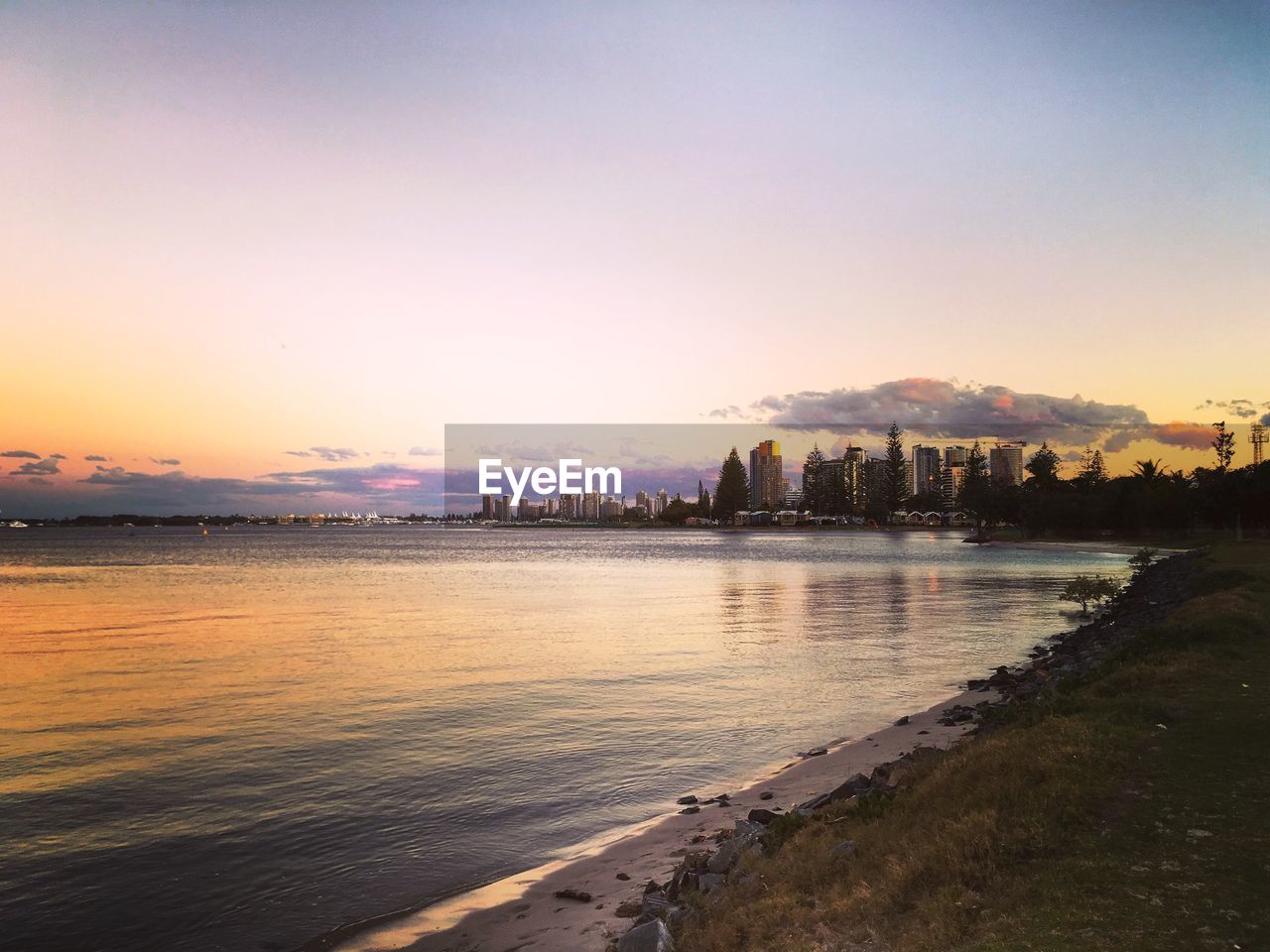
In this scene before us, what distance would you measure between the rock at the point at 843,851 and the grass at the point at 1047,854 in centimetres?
8

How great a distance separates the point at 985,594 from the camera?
62.3 meters

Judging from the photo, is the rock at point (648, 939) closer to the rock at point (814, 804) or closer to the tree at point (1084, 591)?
the rock at point (814, 804)

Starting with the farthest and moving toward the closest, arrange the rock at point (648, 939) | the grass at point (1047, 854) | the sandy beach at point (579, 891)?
the sandy beach at point (579, 891)
the rock at point (648, 939)
the grass at point (1047, 854)

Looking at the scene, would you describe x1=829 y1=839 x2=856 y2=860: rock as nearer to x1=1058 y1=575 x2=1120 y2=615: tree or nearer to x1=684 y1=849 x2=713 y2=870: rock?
x1=684 y1=849 x2=713 y2=870: rock

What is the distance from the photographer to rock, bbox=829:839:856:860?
30.5 feet

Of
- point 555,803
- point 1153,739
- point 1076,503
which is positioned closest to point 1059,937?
point 1153,739

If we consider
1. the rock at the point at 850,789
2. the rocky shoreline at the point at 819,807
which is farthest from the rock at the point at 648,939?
the rock at the point at 850,789

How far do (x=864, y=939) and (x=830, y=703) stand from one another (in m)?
17.7

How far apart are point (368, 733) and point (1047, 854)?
1718 centimetres

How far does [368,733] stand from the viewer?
832 inches

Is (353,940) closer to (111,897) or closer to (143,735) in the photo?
(111,897)

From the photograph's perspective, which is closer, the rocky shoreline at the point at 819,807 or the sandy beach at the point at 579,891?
the rocky shoreline at the point at 819,807

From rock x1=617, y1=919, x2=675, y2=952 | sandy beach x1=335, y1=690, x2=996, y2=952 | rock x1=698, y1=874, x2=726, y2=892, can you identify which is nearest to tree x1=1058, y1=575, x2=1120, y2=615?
sandy beach x1=335, y1=690, x2=996, y2=952

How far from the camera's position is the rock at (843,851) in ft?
30.5
